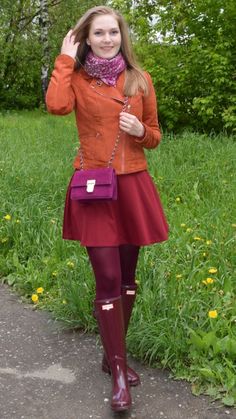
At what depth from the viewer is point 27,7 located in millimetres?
18234

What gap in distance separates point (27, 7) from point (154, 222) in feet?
55.2

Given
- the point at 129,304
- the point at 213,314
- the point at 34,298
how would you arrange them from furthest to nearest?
the point at 34,298 → the point at 213,314 → the point at 129,304

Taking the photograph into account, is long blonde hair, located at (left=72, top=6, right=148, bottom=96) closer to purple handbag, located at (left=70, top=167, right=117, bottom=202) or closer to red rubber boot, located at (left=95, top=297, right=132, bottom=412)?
purple handbag, located at (left=70, top=167, right=117, bottom=202)

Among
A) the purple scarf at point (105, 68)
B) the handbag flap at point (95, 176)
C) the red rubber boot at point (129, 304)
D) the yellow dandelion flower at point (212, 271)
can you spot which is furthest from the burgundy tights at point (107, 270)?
the yellow dandelion flower at point (212, 271)

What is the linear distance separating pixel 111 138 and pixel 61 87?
0.30 m

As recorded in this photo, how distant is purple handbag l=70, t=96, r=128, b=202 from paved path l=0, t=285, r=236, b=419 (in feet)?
3.12

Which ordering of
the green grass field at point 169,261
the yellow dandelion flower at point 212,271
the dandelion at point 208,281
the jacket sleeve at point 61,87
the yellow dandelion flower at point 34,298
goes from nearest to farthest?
the jacket sleeve at point 61,87 → the green grass field at point 169,261 → the dandelion at point 208,281 → the yellow dandelion flower at point 212,271 → the yellow dandelion flower at point 34,298

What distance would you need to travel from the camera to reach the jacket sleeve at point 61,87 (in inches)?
101

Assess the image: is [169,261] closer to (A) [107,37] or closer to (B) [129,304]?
→ (B) [129,304]

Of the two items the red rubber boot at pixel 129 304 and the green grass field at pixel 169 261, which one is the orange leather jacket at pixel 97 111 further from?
the green grass field at pixel 169 261

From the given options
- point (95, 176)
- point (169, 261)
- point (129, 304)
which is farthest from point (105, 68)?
point (169, 261)

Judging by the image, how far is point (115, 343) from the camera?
2717 millimetres

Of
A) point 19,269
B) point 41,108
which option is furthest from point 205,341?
point 41,108

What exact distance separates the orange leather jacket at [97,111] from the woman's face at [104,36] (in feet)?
0.37
